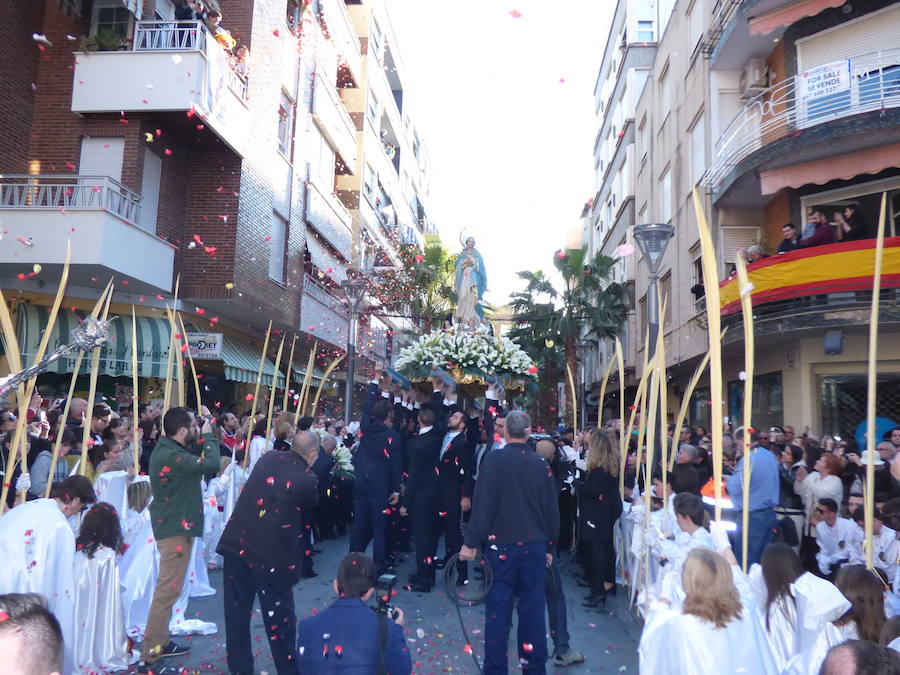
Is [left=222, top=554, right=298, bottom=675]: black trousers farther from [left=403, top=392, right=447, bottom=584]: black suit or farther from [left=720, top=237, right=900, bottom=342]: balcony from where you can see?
[left=720, top=237, right=900, bottom=342]: balcony

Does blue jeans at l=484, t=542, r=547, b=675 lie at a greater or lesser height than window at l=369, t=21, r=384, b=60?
lesser

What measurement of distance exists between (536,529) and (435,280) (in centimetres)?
2901

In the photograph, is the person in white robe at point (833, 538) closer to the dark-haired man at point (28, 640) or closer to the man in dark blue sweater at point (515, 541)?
the man in dark blue sweater at point (515, 541)

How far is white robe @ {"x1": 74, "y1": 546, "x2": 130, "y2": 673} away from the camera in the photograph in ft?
16.9

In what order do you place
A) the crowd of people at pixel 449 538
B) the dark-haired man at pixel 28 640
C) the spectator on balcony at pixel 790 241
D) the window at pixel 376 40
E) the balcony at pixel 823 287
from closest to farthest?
the dark-haired man at pixel 28 640, the crowd of people at pixel 449 538, the balcony at pixel 823 287, the spectator on balcony at pixel 790 241, the window at pixel 376 40

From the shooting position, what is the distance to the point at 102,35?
47.3ft

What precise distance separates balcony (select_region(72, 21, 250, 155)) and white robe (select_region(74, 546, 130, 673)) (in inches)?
428

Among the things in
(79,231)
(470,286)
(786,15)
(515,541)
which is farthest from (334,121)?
(515,541)

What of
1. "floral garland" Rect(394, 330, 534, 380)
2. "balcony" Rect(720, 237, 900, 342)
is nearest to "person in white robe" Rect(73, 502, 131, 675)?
"floral garland" Rect(394, 330, 534, 380)

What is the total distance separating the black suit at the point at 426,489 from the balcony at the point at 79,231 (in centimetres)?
741

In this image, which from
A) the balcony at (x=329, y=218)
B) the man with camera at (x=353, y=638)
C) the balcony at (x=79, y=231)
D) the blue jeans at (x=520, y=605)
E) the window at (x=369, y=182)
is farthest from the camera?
the window at (x=369, y=182)

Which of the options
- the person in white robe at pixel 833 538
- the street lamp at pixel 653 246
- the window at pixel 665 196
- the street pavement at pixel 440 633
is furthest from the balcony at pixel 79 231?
the window at pixel 665 196

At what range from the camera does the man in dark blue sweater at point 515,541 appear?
528 cm

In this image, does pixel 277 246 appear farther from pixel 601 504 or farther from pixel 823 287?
pixel 601 504
